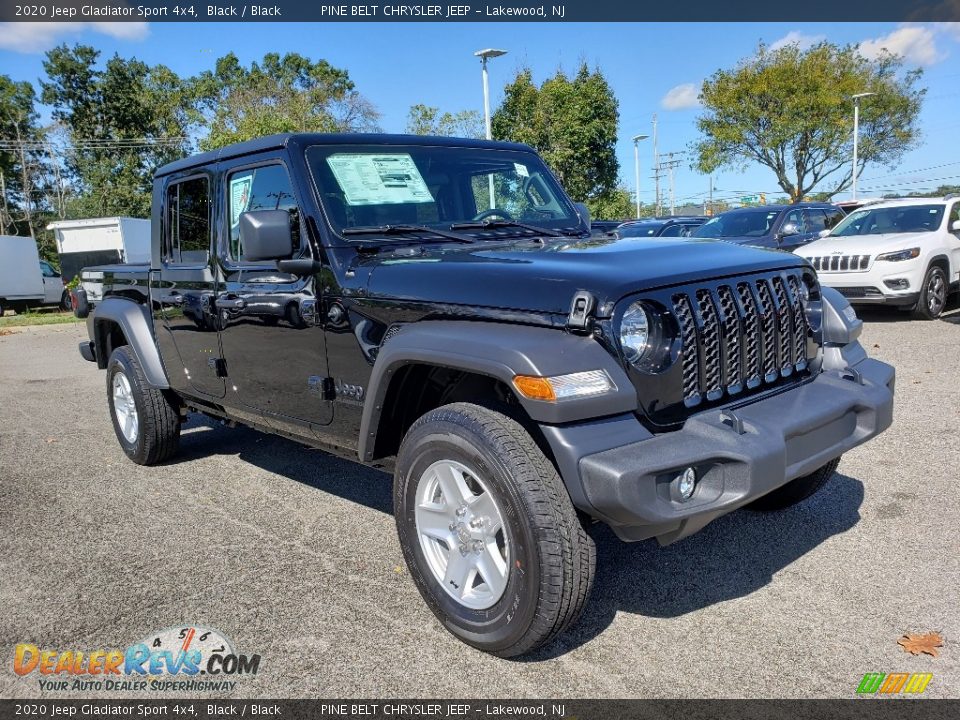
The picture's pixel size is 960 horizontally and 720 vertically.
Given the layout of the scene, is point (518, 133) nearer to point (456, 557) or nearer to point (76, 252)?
point (76, 252)

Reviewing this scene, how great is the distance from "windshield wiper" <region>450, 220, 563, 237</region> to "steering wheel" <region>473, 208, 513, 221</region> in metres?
0.04

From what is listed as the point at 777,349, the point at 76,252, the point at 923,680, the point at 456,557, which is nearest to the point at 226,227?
the point at 456,557

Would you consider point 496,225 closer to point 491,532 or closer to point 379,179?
point 379,179

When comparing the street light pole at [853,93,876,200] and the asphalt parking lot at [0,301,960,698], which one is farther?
the street light pole at [853,93,876,200]

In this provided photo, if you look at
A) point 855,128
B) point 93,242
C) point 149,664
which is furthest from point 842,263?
point 855,128

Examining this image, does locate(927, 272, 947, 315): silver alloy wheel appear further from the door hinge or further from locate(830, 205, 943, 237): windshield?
the door hinge

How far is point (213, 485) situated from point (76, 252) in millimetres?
23454

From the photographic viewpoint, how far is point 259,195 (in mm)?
3951

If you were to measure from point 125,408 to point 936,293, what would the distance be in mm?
9971

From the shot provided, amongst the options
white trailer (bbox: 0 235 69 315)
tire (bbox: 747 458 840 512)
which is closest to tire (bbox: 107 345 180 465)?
tire (bbox: 747 458 840 512)

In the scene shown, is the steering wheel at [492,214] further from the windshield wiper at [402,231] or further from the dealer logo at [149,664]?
the dealer logo at [149,664]

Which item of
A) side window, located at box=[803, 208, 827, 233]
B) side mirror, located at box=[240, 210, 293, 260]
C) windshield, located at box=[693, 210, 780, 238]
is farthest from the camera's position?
side window, located at box=[803, 208, 827, 233]

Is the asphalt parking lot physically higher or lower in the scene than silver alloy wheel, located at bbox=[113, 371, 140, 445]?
lower

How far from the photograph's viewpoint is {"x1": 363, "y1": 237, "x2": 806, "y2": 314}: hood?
270cm
